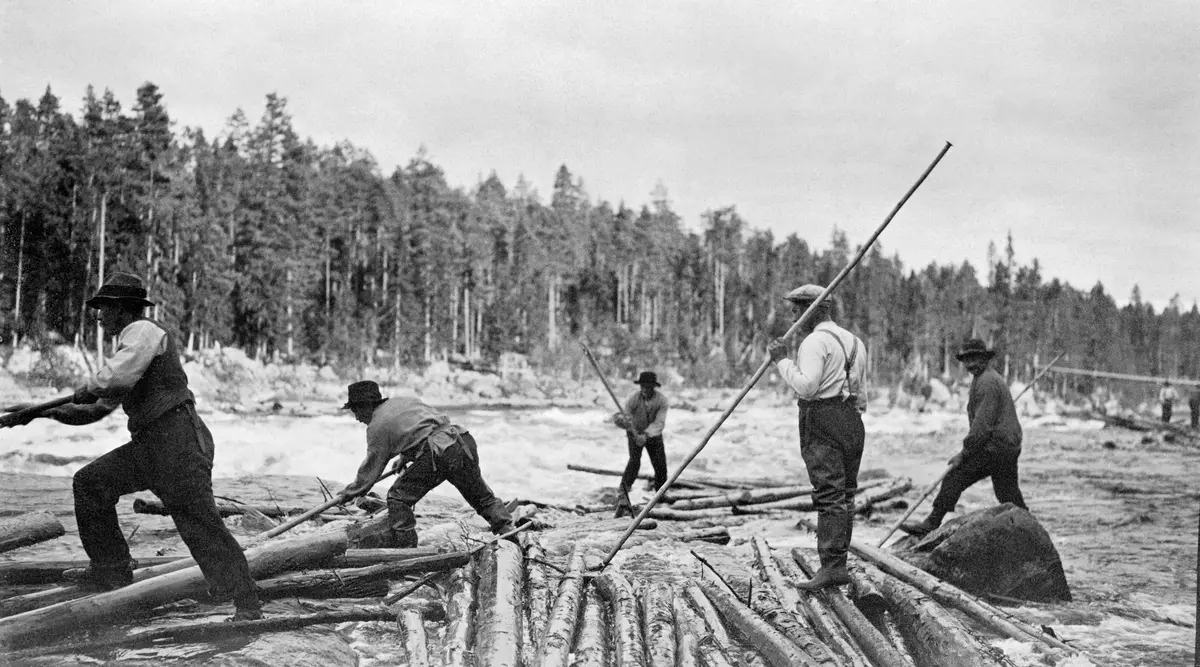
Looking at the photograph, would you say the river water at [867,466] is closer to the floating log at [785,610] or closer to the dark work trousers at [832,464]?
the dark work trousers at [832,464]

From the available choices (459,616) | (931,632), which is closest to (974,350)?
(931,632)

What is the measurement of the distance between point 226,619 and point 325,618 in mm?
559

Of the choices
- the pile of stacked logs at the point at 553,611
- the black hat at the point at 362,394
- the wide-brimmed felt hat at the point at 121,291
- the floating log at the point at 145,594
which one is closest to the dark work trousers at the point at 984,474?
the pile of stacked logs at the point at 553,611

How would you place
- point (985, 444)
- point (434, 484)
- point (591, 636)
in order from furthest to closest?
point (985, 444), point (434, 484), point (591, 636)

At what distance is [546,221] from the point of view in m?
71.8

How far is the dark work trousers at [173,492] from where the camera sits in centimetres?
470

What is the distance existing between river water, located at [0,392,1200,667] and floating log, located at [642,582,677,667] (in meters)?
1.66

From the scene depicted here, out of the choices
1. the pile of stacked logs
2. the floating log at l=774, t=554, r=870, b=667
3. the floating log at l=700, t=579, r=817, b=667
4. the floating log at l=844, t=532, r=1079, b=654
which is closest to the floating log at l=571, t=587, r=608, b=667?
the pile of stacked logs

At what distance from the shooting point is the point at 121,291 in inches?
183

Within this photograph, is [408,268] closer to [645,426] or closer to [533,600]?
[645,426]

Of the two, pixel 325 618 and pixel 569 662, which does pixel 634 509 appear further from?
pixel 569 662

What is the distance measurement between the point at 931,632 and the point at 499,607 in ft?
7.73

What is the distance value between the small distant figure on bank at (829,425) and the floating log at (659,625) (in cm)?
107

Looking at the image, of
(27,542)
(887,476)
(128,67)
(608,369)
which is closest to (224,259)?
(608,369)
